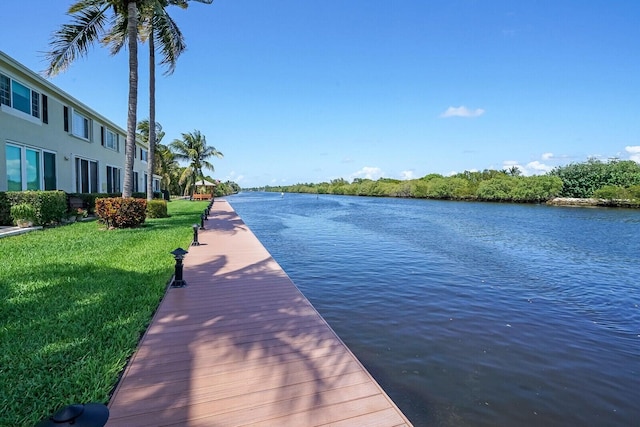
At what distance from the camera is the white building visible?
11703mm

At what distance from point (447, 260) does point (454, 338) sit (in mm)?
6525

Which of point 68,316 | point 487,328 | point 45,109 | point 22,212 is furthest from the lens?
point 45,109

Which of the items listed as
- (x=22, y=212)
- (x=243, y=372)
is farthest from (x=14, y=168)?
(x=243, y=372)

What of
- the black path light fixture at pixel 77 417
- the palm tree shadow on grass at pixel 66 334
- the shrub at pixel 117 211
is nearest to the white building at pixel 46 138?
the shrub at pixel 117 211

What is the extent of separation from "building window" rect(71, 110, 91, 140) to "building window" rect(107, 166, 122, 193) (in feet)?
11.4

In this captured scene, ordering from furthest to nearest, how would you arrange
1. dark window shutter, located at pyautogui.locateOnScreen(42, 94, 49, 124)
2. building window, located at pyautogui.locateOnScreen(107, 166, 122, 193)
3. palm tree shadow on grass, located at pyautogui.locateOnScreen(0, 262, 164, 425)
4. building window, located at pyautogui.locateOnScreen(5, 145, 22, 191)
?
building window, located at pyautogui.locateOnScreen(107, 166, 122, 193) → dark window shutter, located at pyautogui.locateOnScreen(42, 94, 49, 124) → building window, located at pyautogui.locateOnScreen(5, 145, 22, 191) → palm tree shadow on grass, located at pyautogui.locateOnScreen(0, 262, 164, 425)

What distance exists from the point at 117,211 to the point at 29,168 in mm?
4427

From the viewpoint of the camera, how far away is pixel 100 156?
63.8 feet

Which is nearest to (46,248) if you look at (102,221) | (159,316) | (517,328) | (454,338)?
(102,221)

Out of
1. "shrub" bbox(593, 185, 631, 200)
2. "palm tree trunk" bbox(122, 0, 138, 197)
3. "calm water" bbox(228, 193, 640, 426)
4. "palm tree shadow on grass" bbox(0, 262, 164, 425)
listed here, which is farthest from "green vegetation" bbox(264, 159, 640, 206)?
"palm tree shadow on grass" bbox(0, 262, 164, 425)

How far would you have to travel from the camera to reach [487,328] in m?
5.93

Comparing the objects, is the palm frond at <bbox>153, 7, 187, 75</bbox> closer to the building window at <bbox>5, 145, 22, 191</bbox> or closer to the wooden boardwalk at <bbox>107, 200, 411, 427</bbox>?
the building window at <bbox>5, 145, 22, 191</bbox>

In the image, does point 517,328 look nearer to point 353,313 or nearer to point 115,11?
point 353,313

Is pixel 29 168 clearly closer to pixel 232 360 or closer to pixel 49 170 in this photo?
pixel 49 170
